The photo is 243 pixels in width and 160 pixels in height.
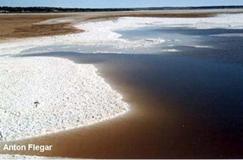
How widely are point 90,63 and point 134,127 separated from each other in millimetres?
12439

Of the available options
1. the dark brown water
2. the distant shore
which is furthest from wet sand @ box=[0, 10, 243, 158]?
the distant shore

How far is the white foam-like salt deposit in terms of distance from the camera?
40.4ft

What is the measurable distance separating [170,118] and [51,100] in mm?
4212

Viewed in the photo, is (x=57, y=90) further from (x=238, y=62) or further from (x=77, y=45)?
(x=77, y=45)

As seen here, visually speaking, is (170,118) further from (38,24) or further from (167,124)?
A: (38,24)

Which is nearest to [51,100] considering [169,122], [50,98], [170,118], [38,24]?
[50,98]

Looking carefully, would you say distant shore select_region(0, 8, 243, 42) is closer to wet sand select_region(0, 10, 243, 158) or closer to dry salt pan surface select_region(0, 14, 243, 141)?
dry salt pan surface select_region(0, 14, 243, 141)

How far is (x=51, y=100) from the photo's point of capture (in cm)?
1490

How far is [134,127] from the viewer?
12320 mm

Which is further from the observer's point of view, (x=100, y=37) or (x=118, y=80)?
(x=100, y=37)

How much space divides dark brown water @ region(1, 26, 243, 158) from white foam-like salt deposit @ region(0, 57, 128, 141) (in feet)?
1.86

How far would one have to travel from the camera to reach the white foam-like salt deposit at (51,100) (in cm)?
1230

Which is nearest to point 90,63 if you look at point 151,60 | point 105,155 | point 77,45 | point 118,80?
point 151,60

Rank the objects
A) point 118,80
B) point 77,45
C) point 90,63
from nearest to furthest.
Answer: point 118,80 → point 90,63 → point 77,45
